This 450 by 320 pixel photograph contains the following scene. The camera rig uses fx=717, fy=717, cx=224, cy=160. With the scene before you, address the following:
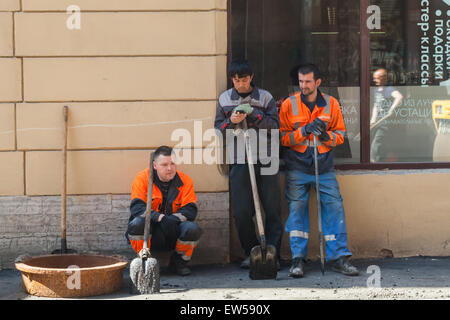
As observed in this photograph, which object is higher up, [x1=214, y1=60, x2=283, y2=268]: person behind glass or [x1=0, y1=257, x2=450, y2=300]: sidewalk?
[x1=214, y1=60, x2=283, y2=268]: person behind glass

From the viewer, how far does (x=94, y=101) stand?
6.73 meters

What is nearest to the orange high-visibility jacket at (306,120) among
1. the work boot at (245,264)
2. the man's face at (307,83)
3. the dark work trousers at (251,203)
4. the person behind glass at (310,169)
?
the person behind glass at (310,169)

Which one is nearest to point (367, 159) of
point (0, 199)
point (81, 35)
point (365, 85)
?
point (365, 85)

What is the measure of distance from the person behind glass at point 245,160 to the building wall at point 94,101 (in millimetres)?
288

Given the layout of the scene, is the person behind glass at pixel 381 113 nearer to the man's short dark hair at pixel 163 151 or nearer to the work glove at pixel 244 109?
the work glove at pixel 244 109

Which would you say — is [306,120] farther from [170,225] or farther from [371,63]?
[170,225]

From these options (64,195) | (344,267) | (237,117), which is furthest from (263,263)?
(64,195)

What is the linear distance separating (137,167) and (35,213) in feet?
3.44

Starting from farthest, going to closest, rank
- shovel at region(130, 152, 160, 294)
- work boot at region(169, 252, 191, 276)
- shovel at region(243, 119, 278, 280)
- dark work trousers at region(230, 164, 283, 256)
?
dark work trousers at region(230, 164, 283, 256)
work boot at region(169, 252, 191, 276)
shovel at region(243, 119, 278, 280)
shovel at region(130, 152, 160, 294)

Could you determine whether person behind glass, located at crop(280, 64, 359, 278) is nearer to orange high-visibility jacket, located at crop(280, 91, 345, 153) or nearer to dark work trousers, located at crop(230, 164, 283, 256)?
orange high-visibility jacket, located at crop(280, 91, 345, 153)

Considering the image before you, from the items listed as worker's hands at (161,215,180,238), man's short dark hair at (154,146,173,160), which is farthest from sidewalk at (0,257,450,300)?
man's short dark hair at (154,146,173,160)

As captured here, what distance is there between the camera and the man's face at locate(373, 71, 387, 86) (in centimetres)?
728

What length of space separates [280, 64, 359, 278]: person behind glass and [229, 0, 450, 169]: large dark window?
2.02ft
